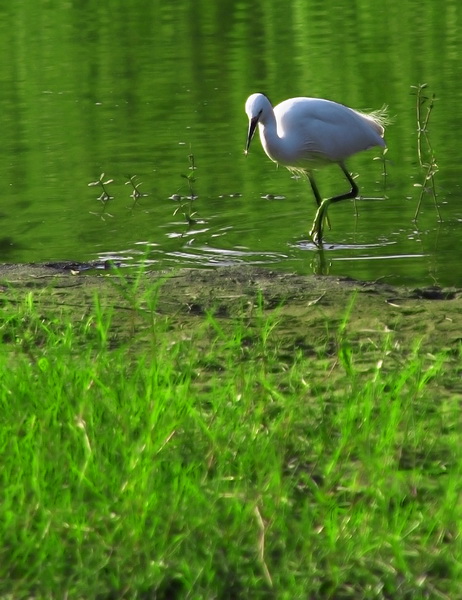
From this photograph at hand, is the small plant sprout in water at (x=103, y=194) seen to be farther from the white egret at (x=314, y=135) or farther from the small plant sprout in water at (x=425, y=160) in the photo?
the small plant sprout in water at (x=425, y=160)

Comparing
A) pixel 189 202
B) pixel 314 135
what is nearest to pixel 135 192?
pixel 189 202

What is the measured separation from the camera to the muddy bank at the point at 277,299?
186 inches

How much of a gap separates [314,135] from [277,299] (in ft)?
10.1

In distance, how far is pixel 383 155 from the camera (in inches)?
340

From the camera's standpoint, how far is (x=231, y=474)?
11.2 feet

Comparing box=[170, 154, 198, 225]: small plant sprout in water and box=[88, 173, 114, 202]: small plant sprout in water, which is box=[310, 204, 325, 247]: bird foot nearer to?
box=[170, 154, 198, 225]: small plant sprout in water

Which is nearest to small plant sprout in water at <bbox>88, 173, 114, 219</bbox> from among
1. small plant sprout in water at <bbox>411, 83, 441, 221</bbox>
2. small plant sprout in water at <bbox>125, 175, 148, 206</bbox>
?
small plant sprout in water at <bbox>125, 175, 148, 206</bbox>

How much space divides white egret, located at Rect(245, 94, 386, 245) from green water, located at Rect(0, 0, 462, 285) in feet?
1.11

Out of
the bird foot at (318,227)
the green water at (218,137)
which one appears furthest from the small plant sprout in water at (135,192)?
the bird foot at (318,227)

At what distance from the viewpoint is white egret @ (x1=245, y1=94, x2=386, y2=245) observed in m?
7.99

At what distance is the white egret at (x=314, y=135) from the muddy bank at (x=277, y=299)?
84.0 inches

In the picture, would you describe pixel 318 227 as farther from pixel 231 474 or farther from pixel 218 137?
pixel 231 474

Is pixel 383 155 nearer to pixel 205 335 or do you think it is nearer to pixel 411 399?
pixel 205 335

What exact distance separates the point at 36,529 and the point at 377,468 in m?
0.89
